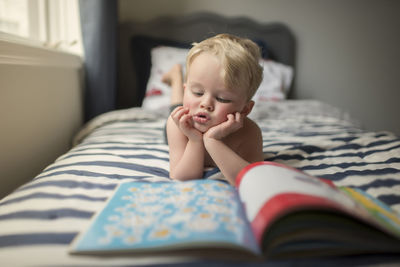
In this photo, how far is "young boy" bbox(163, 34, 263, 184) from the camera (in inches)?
29.2

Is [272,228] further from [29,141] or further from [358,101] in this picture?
[358,101]

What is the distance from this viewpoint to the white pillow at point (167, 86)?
196 centimetres

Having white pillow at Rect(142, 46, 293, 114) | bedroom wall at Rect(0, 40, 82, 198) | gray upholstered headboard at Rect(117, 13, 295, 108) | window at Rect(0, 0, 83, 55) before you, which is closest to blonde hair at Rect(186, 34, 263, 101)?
Answer: bedroom wall at Rect(0, 40, 82, 198)

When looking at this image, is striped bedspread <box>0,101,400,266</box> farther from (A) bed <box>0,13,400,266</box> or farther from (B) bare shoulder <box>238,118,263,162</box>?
(B) bare shoulder <box>238,118,263,162</box>

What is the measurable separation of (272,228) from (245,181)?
15cm

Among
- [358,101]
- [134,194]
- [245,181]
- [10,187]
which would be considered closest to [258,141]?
[245,181]

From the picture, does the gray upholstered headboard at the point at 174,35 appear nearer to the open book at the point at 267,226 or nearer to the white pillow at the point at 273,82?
the white pillow at the point at 273,82

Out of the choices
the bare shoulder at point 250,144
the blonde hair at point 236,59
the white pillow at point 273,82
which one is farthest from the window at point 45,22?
the white pillow at point 273,82

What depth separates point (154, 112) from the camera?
1.67 meters

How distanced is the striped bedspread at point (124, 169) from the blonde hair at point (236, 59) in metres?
0.25

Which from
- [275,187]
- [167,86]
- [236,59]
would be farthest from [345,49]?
[275,187]

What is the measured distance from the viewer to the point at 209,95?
0.75m

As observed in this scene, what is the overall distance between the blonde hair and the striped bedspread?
25cm

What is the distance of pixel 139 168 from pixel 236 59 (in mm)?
A: 403
